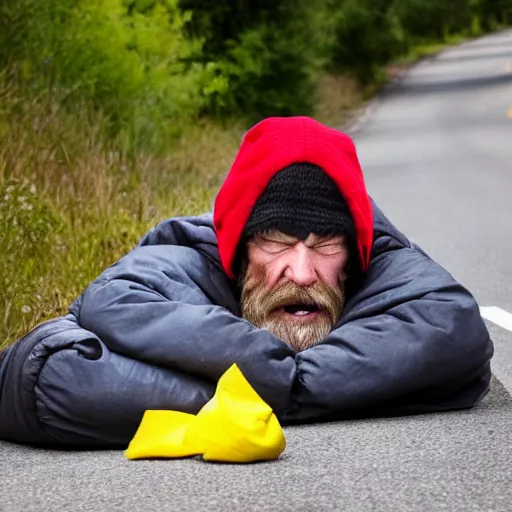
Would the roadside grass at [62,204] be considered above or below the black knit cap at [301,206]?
below

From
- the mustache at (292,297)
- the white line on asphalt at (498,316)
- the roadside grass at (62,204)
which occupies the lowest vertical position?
the white line on asphalt at (498,316)

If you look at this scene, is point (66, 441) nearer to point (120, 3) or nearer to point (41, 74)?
point (41, 74)

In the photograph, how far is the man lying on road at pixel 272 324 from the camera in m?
5.31

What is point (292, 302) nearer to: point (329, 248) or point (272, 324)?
point (272, 324)

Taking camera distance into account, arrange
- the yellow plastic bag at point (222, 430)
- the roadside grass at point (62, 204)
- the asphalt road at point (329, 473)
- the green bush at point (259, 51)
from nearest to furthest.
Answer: the asphalt road at point (329, 473)
the yellow plastic bag at point (222, 430)
the roadside grass at point (62, 204)
the green bush at point (259, 51)

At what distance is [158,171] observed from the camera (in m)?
15.2

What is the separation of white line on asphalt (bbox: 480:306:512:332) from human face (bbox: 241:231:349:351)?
9.00 feet

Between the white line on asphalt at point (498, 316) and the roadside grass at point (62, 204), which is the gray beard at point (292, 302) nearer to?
the roadside grass at point (62, 204)

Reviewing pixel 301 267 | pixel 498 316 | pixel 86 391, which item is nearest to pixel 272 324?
pixel 301 267

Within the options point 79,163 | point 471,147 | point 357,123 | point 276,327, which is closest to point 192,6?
point 471,147

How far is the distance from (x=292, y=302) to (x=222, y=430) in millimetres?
825

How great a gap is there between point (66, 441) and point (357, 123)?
90.2 feet

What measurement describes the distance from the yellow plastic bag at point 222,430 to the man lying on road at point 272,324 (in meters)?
0.11

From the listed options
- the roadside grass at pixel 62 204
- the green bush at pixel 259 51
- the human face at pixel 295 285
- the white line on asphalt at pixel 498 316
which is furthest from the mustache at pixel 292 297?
the green bush at pixel 259 51
